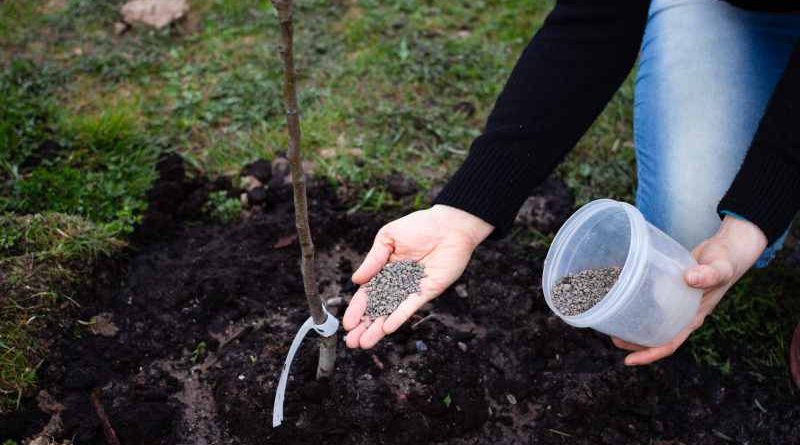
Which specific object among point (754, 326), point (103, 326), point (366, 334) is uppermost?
point (366, 334)

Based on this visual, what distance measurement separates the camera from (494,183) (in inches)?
82.4

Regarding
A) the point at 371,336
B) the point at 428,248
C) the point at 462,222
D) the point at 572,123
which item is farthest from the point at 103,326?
the point at 572,123

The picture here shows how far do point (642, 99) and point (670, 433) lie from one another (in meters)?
1.22

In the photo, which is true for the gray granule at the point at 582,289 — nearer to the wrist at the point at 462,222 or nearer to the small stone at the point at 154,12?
the wrist at the point at 462,222

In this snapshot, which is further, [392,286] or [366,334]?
[392,286]

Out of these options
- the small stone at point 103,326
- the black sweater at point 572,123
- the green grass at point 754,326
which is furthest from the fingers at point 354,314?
the green grass at point 754,326

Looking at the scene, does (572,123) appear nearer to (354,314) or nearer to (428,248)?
(428,248)

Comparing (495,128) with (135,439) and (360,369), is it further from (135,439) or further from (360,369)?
(135,439)

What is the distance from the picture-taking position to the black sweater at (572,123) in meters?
1.99

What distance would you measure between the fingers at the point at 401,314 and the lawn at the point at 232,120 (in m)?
0.99

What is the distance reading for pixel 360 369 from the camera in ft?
7.61

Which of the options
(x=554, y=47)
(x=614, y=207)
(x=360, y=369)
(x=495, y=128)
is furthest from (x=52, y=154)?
(x=614, y=207)

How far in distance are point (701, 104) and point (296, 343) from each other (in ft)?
5.34

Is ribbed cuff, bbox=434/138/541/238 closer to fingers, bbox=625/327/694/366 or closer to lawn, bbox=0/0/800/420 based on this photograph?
fingers, bbox=625/327/694/366
